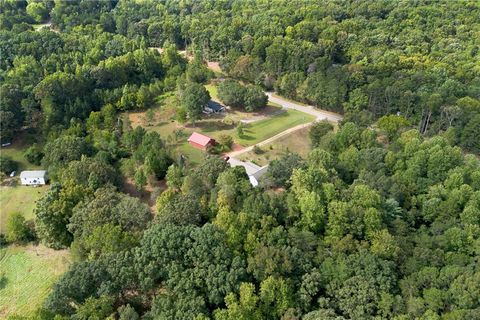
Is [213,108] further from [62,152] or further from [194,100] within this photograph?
[62,152]

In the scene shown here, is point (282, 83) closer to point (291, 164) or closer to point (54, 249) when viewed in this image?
point (291, 164)

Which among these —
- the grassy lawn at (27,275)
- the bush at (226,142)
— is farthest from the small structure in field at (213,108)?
the grassy lawn at (27,275)

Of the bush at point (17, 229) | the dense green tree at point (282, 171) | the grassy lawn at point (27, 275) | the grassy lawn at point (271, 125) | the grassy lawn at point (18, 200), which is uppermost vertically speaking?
the dense green tree at point (282, 171)

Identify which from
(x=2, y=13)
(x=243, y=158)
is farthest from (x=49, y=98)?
(x=2, y=13)

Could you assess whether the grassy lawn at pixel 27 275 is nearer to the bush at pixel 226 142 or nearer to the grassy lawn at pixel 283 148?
the bush at pixel 226 142

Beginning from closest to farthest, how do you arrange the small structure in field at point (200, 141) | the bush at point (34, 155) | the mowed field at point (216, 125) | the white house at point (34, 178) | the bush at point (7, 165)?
the white house at point (34, 178) → the bush at point (7, 165) → the bush at point (34, 155) → the small structure in field at point (200, 141) → the mowed field at point (216, 125)

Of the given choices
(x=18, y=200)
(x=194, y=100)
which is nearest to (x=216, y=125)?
(x=194, y=100)

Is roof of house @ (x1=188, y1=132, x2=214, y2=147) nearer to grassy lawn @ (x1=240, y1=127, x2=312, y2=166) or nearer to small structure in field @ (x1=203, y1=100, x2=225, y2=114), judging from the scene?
grassy lawn @ (x1=240, y1=127, x2=312, y2=166)
